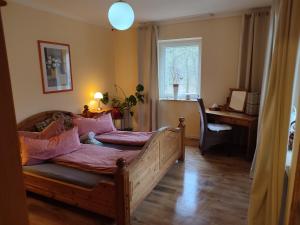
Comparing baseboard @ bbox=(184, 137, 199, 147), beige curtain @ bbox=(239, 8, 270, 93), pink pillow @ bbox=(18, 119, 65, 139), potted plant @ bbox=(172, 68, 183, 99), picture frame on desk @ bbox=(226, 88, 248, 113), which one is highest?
beige curtain @ bbox=(239, 8, 270, 93)

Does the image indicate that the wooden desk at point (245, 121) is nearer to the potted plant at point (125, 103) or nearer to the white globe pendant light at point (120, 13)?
the potted plant at point (125, 103)

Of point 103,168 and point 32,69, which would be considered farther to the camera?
point 32,69

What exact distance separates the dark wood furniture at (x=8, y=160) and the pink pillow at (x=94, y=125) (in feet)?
9.08

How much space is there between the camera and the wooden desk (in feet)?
11.3

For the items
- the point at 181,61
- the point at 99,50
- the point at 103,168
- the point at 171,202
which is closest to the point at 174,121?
the point at 181,61

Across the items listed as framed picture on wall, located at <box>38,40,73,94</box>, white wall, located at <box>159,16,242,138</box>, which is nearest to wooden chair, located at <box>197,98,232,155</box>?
white wall, located at <box>159,16,242,138</box>

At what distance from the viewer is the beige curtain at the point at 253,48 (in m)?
3.62

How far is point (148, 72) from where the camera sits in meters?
4.63

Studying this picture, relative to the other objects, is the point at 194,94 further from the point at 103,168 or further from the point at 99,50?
the point at 103,168

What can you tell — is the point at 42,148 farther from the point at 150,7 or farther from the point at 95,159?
the point at 150,7

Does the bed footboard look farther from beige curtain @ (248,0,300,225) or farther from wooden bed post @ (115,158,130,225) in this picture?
beige curtain @ (248,0,300,225)

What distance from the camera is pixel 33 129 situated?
3.27m

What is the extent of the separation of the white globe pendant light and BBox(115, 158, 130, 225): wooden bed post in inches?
58.1

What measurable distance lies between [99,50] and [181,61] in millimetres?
1725
